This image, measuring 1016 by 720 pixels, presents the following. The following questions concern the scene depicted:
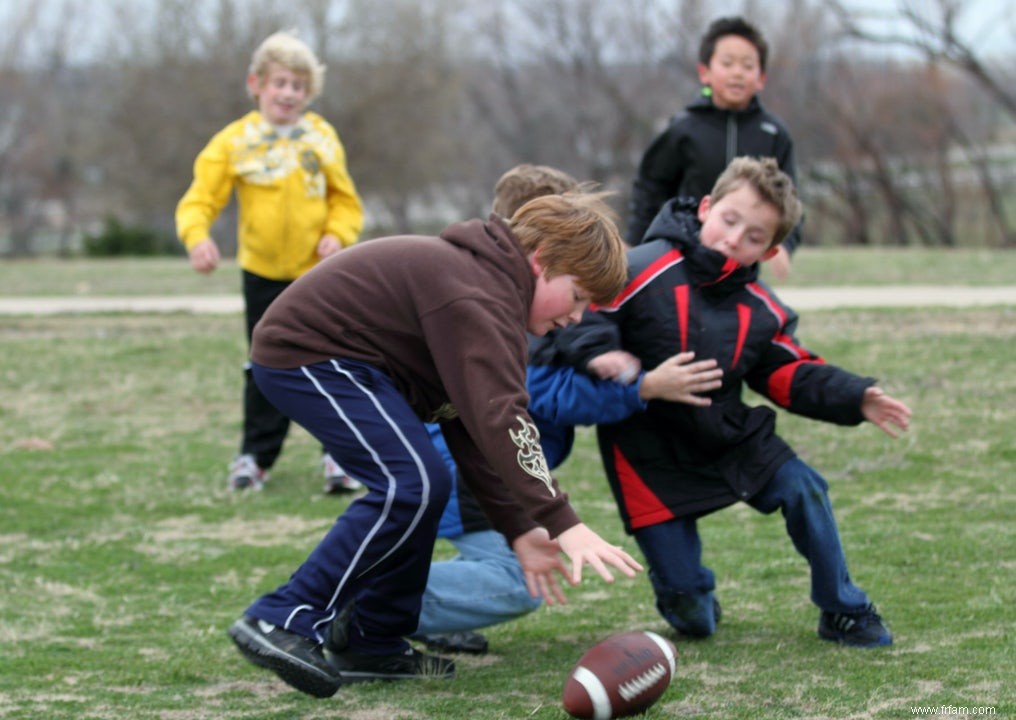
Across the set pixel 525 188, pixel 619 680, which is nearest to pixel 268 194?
pixel 525 188

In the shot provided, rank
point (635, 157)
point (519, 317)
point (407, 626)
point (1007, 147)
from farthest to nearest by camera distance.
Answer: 1. point (635, 157)
2. point (1007, 147)
3. point (407, 626)
4. point (519, 317)

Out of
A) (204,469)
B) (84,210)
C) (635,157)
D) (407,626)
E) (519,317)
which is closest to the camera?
(519,317)

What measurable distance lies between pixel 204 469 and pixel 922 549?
3.55 metres

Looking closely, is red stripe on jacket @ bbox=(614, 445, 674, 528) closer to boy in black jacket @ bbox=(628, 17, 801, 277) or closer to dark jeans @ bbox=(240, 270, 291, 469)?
boy in black jacket @ bbox=(628, 17, 801, 277)

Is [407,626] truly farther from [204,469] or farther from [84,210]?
[84,210]

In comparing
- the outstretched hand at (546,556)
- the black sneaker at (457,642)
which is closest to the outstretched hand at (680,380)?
the outstretched hand at (546,556)

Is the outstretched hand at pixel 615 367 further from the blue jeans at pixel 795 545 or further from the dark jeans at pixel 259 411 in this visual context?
the dark jeans at pixel 259 411

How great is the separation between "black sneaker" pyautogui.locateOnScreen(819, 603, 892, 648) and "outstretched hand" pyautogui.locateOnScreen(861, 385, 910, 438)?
1.69 feet

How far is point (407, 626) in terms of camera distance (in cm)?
377

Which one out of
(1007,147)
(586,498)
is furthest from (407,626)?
(1007,147)

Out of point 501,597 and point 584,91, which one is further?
point 584,91

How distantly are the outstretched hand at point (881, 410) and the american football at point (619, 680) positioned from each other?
1.04m

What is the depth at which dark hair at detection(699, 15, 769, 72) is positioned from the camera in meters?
6.05

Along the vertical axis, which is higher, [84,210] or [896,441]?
[896,441]
